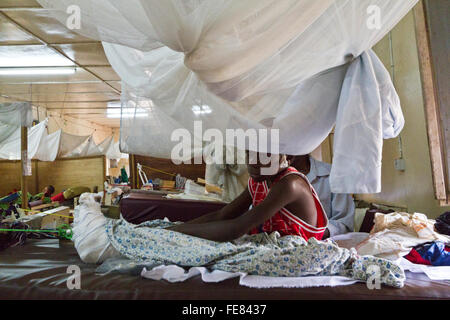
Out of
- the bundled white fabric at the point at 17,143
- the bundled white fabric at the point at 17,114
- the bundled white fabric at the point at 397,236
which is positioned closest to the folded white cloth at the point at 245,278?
the bundled white fabric at the point at 397,236

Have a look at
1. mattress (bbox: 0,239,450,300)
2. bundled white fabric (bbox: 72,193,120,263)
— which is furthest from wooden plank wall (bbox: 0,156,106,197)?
mattress (bbox: 0,239,450,300)

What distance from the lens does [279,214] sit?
154 centimetres

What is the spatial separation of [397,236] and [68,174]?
6.58 metres

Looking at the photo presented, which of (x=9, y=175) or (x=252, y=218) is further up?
(x=9, y=175)

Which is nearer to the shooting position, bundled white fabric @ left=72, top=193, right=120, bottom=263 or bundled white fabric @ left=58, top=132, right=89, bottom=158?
bundled white fabric @ left=72, top=193, right=120, bottom=263

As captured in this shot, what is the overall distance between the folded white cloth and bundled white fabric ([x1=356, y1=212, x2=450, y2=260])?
2.02ft

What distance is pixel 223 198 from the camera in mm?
3078

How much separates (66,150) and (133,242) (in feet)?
23.6

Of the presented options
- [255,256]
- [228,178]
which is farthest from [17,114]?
[255,256]

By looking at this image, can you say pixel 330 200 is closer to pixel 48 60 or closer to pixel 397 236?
pixel 397 236

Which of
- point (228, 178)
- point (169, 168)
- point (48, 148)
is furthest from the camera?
point (48, 148)

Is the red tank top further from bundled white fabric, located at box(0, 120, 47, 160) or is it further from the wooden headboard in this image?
bundled white fabric, located at box(0, 120, 47, 160)

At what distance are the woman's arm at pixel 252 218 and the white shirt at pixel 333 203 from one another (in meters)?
1.29

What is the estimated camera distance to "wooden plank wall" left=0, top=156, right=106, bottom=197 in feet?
21.4
